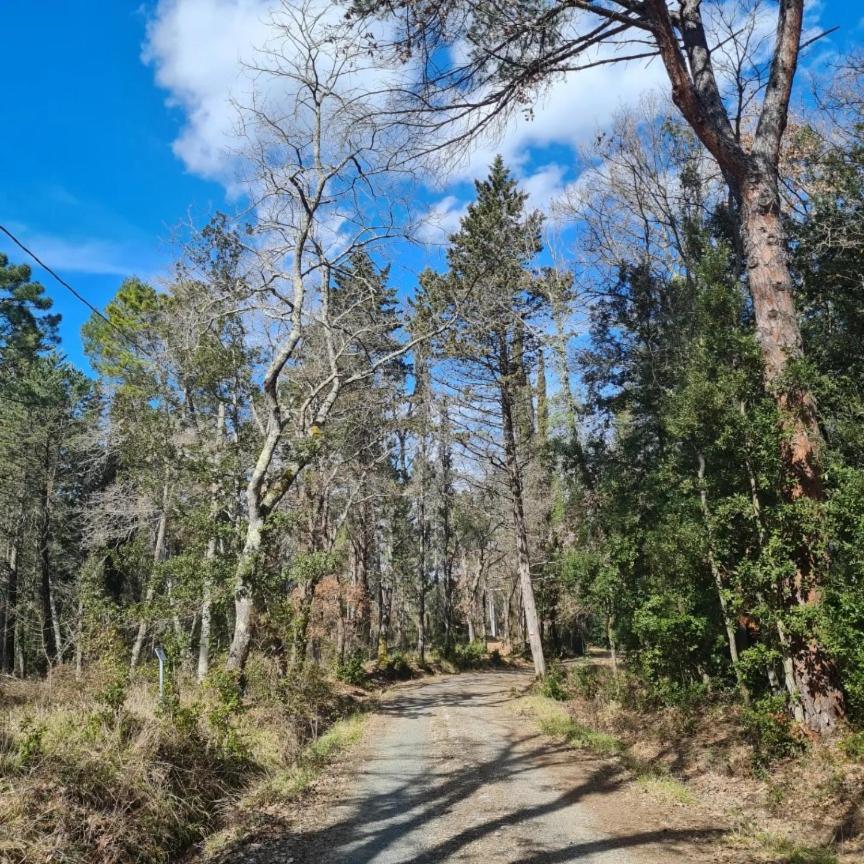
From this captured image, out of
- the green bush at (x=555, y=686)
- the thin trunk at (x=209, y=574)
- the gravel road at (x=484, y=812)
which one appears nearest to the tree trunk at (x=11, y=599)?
the thin trunk at (x=209, y=574)

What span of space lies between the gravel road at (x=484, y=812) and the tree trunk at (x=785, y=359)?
3045 mm

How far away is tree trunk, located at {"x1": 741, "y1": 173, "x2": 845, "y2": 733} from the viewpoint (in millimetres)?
7770

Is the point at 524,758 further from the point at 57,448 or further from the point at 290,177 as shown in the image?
the point at 57,448

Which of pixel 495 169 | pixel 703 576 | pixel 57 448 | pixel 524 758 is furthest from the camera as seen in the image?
pixel 57 448

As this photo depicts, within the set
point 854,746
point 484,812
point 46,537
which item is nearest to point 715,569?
point 854,746

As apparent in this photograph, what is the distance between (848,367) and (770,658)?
24.2ft

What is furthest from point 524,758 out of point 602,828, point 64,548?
point 64,548

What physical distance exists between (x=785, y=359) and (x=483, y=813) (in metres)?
6.37

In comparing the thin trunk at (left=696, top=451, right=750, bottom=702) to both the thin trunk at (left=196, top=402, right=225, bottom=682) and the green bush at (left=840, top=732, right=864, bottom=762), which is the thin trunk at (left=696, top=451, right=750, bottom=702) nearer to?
the green bush at (left=840, top=732, right=864, bottom=762)

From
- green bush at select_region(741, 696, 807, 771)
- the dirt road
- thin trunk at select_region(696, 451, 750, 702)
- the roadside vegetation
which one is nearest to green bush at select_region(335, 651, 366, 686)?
the roadside vegetation

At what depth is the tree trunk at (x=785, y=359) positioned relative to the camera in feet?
25.5

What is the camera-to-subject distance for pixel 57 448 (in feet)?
74.7

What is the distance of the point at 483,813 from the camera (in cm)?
628

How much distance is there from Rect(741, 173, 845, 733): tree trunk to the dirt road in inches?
120
